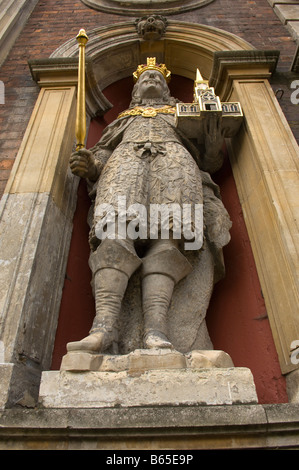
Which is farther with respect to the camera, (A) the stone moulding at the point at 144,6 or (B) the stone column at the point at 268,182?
(A) the stone moulding at the point at 144,6

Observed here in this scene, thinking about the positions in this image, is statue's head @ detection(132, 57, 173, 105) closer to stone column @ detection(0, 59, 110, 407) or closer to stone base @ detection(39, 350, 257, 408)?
stone column @ detection(0, 59, 110, 407)

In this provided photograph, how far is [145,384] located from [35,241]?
1.37 m

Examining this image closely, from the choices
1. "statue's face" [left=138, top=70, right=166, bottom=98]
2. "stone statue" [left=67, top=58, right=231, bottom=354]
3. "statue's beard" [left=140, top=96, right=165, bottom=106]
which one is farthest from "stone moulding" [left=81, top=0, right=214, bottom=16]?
"stone statue" [left=67, top=58, right=231, bottom=354]

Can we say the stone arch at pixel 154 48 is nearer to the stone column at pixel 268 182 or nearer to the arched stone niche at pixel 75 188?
the arched stone niche at pixel 75 188

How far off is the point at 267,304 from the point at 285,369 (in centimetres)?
51

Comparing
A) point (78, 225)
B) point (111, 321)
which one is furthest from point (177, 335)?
point (78, 225)

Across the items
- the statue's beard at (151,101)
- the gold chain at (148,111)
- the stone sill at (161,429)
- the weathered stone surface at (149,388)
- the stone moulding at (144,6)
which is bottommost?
the stone sill at (161,429)

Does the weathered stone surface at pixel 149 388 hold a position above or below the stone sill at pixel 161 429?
above

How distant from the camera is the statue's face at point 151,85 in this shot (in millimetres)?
3926

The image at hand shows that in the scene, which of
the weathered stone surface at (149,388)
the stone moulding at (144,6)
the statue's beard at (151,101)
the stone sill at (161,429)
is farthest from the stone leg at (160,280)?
the stone moulding at (144,6)

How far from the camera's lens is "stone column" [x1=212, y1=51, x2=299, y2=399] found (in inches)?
105

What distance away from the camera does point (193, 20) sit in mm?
5363

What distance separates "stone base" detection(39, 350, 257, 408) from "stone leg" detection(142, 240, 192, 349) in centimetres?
32
